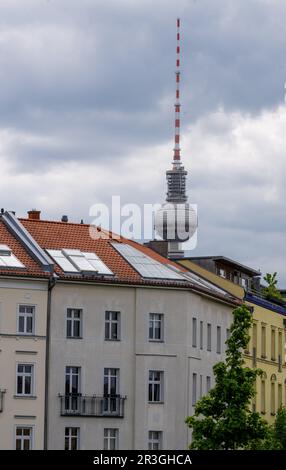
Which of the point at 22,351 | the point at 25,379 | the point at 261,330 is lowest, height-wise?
the point at 25,379

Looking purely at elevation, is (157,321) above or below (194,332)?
above

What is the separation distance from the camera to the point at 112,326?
284 ft

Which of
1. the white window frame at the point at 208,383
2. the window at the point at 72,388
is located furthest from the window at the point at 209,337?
the window at the point at 72,388

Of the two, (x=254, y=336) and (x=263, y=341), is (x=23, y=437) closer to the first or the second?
(x=254, y=336)

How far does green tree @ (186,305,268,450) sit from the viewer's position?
6894 centimetres

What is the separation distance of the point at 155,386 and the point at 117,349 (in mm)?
3185

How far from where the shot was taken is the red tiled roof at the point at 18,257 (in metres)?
83.1

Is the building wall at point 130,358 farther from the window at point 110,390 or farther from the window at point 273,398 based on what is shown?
the window at point 273,398

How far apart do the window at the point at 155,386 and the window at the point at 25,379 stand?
7.43 metres

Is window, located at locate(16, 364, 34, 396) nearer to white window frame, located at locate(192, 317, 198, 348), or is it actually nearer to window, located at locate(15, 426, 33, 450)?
window, located at locate(15, 426, 33, 450)

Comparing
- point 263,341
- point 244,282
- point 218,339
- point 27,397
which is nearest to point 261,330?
point 263,341

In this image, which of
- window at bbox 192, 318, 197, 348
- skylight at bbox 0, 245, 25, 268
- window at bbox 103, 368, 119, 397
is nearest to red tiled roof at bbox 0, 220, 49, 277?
skylight at bbox 0, 245, 25, 268
